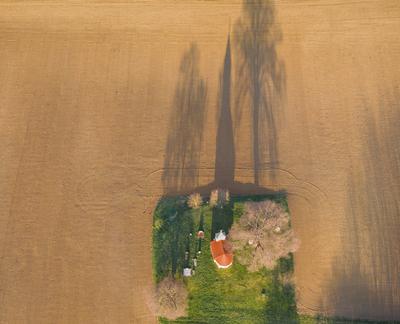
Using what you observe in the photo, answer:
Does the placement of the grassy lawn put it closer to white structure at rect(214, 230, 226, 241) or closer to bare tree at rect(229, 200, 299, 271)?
bare tree at rect(229, 200, 299, 271)

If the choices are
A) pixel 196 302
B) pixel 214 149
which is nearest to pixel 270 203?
pixel 214 149

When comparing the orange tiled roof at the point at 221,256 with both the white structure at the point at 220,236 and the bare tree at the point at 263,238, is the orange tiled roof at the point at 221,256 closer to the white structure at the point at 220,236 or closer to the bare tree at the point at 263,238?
the white structure at the point at 220,236

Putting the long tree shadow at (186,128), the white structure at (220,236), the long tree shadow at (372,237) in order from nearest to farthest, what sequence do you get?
the long tree shadow at (372,237) → the white structure at (220,236) → the long tree shadow at (186,128)

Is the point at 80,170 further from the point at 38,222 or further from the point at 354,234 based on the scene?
the point at 354,234

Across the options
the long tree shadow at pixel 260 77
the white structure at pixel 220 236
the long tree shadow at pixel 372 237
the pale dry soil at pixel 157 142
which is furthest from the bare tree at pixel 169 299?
the long tree shadow at pixel 260 77

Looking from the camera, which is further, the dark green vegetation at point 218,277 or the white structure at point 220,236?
the white structure at point 220,236

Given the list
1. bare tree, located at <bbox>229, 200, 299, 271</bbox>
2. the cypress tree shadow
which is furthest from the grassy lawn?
the cypress tree shadow
